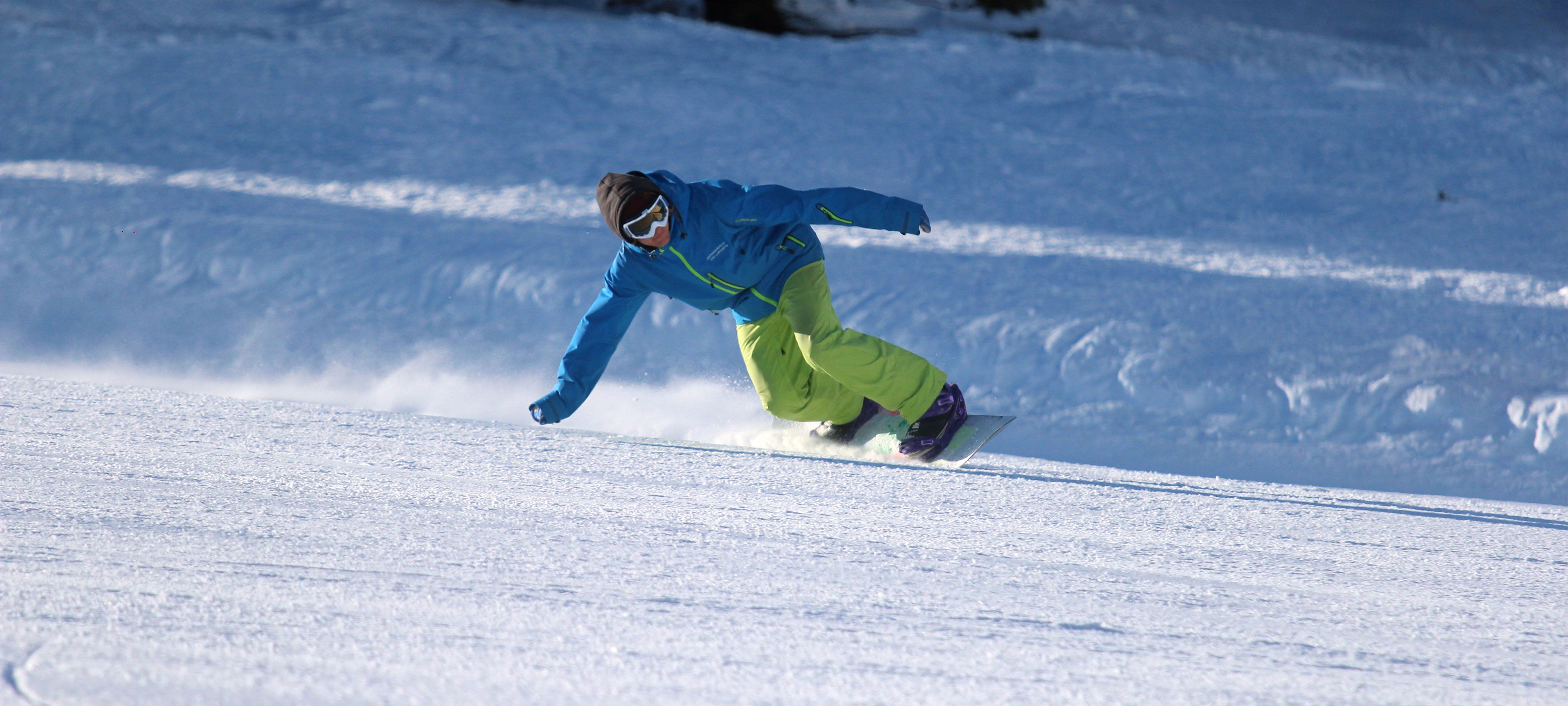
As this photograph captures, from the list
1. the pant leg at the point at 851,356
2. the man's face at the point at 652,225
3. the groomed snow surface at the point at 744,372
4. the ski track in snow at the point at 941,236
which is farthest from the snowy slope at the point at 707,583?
the ski track in snow at the point at 941,236

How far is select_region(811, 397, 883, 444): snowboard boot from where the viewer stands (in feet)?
13.0

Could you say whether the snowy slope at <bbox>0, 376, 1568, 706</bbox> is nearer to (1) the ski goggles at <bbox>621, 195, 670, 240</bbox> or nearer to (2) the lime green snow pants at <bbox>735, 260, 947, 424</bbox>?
(2) the lime green snow pants at <bbox>735, 260, 947, 424</bbox>

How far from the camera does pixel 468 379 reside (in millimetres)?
4746

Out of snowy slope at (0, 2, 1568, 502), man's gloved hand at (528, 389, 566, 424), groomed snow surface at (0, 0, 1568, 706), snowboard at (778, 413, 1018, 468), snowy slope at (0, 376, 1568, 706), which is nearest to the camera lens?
snowy slope at (0, 376, 1568, 706)

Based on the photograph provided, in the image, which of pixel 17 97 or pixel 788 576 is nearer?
pixel 788 576

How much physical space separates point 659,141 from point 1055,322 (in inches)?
157

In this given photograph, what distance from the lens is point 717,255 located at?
3391 millimetres

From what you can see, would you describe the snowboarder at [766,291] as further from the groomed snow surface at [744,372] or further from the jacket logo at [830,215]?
the groomed snow surface at [744,372]

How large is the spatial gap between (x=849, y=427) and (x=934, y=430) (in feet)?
1.28

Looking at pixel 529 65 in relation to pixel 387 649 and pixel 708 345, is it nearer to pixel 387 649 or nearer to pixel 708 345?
pixel 708 345

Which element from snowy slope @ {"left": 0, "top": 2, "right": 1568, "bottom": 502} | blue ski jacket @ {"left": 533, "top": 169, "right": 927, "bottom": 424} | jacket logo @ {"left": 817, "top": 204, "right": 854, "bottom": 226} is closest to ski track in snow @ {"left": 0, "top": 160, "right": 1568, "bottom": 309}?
snowy slope @ {"left": 0, "top": 2, "right": 1568, "bottom": 502}

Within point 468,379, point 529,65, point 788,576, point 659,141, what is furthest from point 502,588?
Result: point 529,65

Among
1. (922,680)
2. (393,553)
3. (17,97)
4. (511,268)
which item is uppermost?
(922,680)

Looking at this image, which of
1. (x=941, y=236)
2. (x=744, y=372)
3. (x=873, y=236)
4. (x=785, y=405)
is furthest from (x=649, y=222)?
(x=941, y=236)
